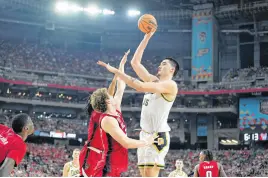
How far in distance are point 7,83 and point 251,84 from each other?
30.5 meters

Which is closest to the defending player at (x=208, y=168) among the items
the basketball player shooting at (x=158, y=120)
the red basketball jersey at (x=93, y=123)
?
the basketball player shooting at (x=158, y=120)

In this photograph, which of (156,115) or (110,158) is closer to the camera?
(110,158)

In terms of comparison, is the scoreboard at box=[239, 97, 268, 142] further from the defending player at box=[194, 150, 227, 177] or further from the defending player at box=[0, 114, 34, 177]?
the defending player at box=[0, 114, 34, 177]

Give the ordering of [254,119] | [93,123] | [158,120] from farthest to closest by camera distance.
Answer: [254,119], [158,120], [93,123]

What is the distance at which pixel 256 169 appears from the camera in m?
39.7

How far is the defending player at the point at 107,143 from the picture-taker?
599cm

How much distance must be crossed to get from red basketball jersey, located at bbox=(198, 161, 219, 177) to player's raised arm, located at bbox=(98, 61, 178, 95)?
10.7 feet

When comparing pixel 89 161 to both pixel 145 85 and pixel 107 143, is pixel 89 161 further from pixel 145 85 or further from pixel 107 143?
pixel 145 85

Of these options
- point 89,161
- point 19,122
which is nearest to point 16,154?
point 19,122

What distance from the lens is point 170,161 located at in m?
45.4

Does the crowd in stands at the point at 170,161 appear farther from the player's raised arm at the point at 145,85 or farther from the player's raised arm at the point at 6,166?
the player's raised arm at the point at 6,166

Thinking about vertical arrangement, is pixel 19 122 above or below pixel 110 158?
above

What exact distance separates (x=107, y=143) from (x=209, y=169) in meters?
4.09

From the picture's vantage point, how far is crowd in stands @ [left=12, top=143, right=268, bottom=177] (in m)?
39.4
